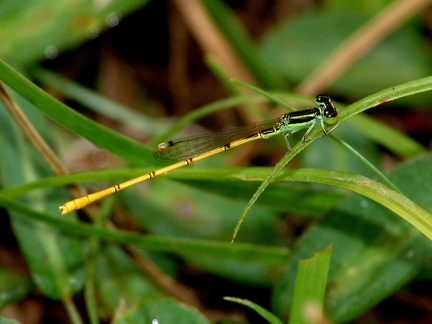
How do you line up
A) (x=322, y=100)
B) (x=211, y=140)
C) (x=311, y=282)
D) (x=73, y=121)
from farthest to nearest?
(x=211, y=140), (x=322, y=100), (x=73, y=121), (x=311, y=282)

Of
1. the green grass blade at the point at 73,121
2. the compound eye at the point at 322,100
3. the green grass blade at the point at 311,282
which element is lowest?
the green grass blade at the point at 311,282

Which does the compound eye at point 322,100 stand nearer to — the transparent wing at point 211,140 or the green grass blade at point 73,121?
the transparent wing at point 211,140

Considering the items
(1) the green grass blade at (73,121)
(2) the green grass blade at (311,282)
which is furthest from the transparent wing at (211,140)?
(2) the green grass blade at (311,282)

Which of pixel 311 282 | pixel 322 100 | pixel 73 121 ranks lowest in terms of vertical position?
pixel 311 282

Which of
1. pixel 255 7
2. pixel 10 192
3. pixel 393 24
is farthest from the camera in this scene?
pixel 255 7

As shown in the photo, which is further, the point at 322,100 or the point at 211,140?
the point at 211,140

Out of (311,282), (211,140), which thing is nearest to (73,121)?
(211,140)

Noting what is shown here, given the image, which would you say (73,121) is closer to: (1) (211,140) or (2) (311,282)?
(1) (211,140)

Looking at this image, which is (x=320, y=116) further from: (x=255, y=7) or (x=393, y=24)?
(x=255, y=7)

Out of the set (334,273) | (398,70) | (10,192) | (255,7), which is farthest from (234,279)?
(255,7)

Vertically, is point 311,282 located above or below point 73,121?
below

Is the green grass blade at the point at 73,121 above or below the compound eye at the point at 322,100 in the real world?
below
